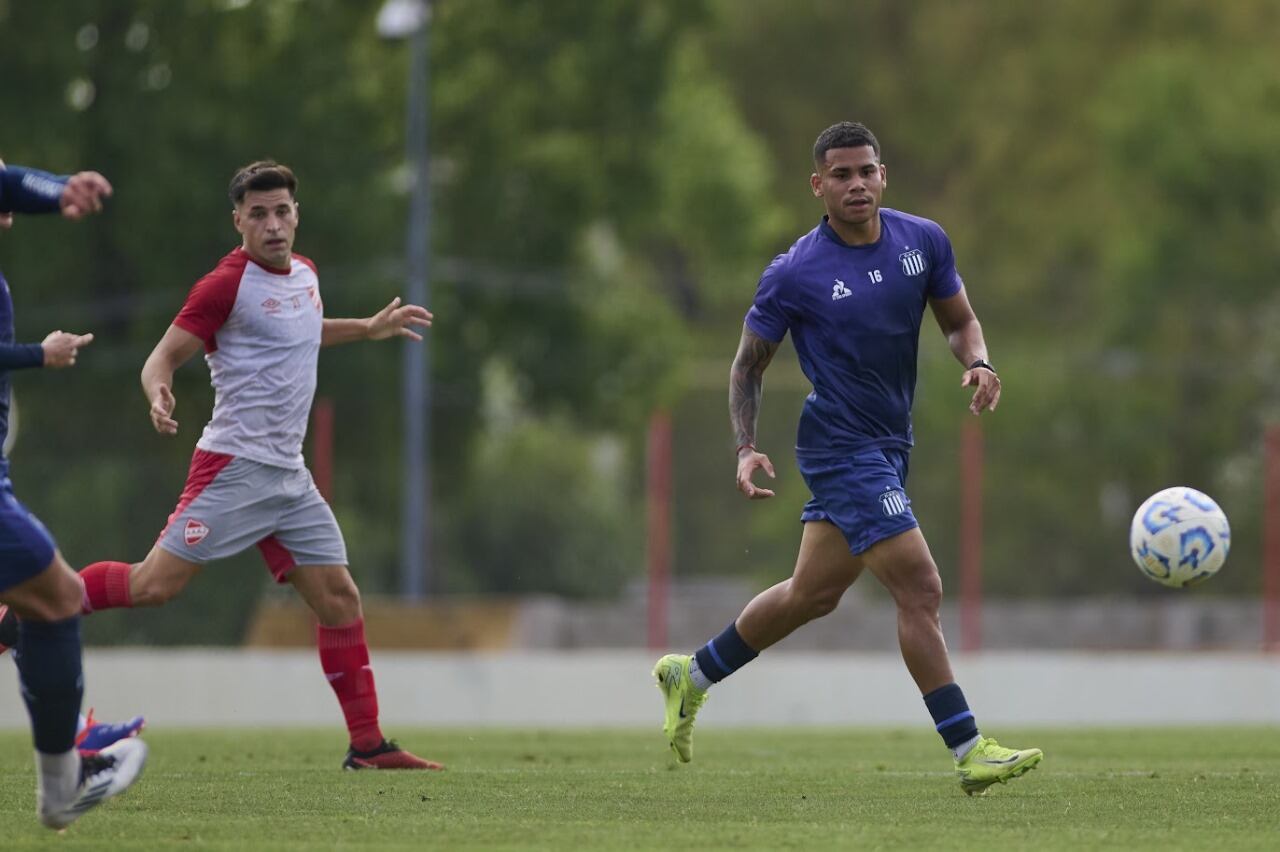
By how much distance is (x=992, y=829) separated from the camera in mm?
7266

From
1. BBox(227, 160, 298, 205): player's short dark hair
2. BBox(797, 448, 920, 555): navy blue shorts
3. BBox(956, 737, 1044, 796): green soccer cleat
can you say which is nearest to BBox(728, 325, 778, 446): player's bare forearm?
BBox(797, 448, 920, 555): navy blue shorts

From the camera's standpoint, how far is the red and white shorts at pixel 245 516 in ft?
30.5

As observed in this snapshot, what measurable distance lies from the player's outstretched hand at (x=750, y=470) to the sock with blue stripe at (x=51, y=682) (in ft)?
8.81

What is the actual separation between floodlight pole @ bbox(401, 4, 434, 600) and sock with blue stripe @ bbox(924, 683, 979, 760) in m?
11.4

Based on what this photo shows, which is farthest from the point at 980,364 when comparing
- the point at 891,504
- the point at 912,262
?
the point at 891,504

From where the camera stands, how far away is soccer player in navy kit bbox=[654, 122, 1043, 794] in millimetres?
8602

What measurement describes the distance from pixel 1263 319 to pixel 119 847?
1156 inches

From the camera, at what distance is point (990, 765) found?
27.3ft

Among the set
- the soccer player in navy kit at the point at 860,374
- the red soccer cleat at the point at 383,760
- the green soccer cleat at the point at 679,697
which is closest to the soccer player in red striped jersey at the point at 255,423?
the red soccer cleat at the point at 383,760

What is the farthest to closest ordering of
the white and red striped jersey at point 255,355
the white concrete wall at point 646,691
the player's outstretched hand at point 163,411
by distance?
the white concrete wall at point 646,691 < the white and red striped jersey at point 255,355 < the player's outstretched hand at point 163,411

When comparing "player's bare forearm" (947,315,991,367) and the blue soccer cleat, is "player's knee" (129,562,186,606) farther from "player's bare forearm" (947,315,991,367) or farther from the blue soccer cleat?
"player's bare forearm" (947,315,991,367)

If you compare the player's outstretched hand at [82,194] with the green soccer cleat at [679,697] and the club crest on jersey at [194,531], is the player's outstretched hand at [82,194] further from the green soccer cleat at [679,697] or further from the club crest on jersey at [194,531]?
the green soccer cleat at [679,697]

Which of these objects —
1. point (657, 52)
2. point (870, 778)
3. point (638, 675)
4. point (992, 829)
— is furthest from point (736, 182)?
point (992, 829)

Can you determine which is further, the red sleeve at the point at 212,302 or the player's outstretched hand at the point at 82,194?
the red sleeve at the point at 212,302
